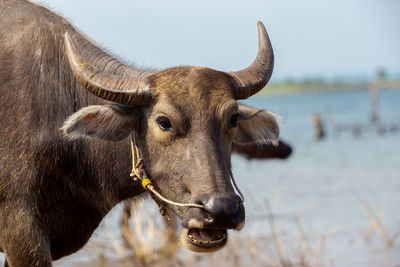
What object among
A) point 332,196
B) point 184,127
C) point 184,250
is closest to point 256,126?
point 184,127

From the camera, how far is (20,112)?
3.98m

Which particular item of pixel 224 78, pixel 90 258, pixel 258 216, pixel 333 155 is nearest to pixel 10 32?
pixel 224 78

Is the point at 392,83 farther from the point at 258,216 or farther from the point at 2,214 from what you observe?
the point at 2,214

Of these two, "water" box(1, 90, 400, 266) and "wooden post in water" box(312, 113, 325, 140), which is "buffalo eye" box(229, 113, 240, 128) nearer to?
"water" box(1, 90, 400, 266)

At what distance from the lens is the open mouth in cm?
336

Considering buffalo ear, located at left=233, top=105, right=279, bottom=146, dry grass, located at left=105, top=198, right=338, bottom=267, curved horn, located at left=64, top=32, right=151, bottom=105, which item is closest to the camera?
curved horn, located at left=64, top=32, right=151, bottom=105

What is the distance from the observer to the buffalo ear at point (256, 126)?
4.10 meters

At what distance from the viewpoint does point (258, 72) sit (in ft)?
13.2

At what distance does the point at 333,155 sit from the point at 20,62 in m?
25.4

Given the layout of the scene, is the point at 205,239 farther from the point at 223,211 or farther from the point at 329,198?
the point at 329,198

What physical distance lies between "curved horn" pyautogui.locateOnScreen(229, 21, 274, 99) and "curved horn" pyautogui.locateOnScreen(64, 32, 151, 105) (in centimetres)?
62

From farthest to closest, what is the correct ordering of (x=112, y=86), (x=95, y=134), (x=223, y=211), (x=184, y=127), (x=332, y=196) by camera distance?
(x=332, y=196), (x=95, y=134), (x=112, y=86), (x=184, y=127), (x=223, y=211)

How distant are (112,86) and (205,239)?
1.12m

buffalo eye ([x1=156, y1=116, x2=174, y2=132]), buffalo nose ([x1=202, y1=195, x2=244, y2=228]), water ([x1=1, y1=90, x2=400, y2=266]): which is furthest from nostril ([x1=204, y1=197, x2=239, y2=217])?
water ([x1=1, y1=90, x2=400, y2=266])
